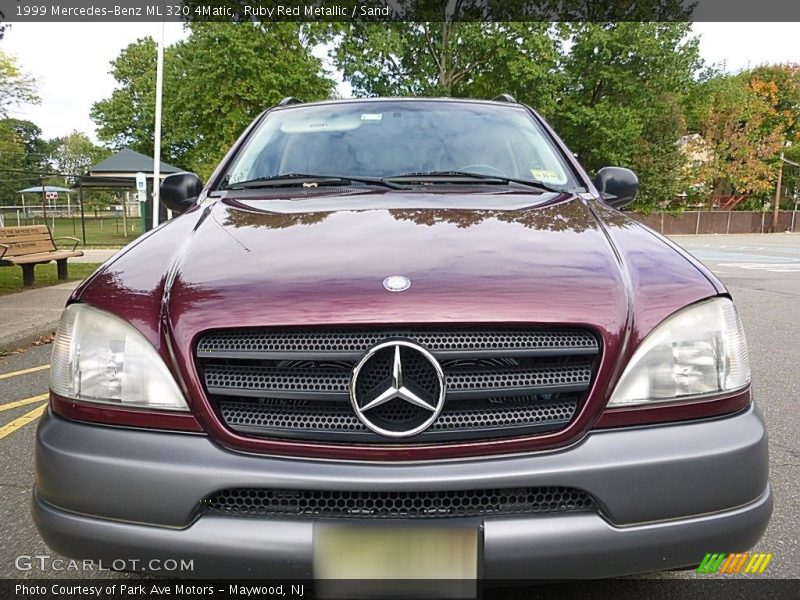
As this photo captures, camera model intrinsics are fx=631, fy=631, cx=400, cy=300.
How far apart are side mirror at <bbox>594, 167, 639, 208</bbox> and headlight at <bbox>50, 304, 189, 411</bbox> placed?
2.17 metres

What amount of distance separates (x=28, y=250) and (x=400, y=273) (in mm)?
9859

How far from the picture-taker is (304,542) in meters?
1.41

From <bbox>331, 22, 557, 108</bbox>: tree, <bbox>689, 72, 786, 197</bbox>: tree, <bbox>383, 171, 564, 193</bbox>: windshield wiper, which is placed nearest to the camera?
<bbox>383, 171, 564, 193</bbox>: windshield wiper

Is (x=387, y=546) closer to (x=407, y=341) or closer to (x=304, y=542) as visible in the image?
(x=304, y=542)

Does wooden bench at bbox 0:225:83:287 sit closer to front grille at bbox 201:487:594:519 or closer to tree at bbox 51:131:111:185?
front grille at bbox 201:487:594:519

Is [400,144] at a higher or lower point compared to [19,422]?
higher

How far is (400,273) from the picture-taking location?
1651mm

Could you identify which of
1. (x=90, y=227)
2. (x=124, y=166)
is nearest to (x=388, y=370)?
(x=124, y=166)

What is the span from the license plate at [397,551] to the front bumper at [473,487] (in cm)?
4

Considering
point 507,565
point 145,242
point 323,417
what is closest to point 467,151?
point 145,242

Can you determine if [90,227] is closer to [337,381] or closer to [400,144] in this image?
[400,144]

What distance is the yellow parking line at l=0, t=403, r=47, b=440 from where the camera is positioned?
12.1 ft

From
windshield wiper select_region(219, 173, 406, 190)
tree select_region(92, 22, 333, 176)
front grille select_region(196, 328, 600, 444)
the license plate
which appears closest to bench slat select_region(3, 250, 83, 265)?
windshield wiper select_region(219, 173, 406, 190)

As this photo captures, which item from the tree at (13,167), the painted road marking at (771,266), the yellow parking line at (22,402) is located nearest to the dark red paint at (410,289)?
the yellow parking line at (22,402)
